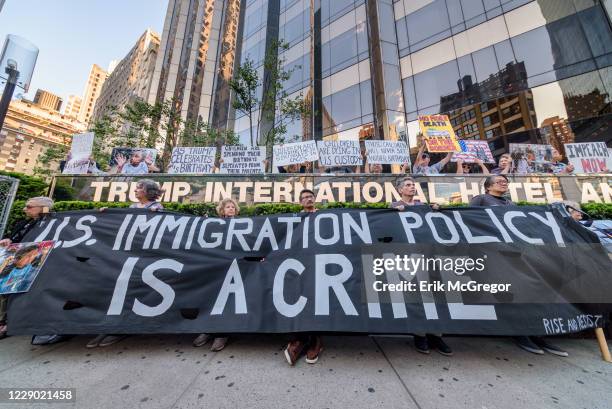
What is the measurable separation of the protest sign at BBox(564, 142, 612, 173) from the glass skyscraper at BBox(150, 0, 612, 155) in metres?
5.67

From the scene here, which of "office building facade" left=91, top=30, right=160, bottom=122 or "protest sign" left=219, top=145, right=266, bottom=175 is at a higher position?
"office building facade" left=91, top=30, right=160, bottom=122

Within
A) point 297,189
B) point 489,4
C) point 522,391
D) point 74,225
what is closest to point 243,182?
point 297,189

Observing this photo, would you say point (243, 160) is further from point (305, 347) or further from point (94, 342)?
point (305, 347)

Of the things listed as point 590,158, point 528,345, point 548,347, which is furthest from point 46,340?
point 590,158

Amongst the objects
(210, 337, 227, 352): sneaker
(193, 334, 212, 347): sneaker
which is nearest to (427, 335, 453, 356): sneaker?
(210, 337, 227, 352): sneaker

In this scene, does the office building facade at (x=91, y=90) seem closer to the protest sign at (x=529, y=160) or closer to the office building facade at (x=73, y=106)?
the office building facade at (x=73, y=106)

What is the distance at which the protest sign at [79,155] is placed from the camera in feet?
23.3

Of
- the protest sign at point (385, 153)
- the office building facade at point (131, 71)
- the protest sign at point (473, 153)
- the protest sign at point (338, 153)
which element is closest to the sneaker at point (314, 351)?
the protest sign at point (338, 153)

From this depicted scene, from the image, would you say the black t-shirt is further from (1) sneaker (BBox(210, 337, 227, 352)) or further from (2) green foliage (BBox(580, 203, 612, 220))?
(1) sneaker (BBox(210, 337, 227, 352))

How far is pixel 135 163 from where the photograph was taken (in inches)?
305

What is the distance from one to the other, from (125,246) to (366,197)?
17.7 feet

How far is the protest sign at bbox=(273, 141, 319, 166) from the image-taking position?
745cm

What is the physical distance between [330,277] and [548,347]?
100 inches

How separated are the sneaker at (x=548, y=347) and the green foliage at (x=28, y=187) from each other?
10.4 meters
